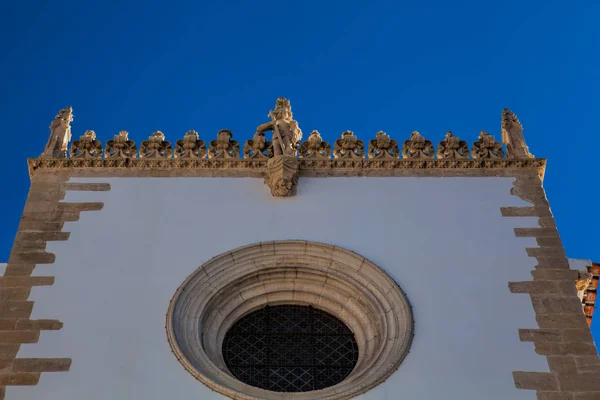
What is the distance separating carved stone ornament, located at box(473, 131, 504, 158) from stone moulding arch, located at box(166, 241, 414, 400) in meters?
3.09

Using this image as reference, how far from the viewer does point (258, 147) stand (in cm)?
1548

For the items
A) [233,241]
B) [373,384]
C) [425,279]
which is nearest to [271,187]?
[233,241]

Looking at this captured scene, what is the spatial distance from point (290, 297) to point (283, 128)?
311 cm

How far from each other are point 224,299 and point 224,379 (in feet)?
5.76

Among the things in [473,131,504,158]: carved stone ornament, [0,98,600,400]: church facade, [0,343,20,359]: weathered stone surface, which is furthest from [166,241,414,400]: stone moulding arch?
[473,131,504,158]: carved stone ornament

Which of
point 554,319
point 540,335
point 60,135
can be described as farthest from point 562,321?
point 60,135

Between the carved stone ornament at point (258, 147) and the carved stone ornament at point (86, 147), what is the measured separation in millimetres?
2353

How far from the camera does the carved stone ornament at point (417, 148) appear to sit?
15383 mm

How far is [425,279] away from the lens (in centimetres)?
1334

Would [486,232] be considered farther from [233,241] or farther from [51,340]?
[51,340]

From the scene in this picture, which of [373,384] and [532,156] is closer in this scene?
[373,384]

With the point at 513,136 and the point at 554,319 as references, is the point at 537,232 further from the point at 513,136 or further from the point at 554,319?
the point at 513,136

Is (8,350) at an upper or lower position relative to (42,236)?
lower

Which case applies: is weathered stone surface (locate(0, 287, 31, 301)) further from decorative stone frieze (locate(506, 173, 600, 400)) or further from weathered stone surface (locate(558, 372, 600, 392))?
weathered stone surface (locate(558, 372, 600, 392))
